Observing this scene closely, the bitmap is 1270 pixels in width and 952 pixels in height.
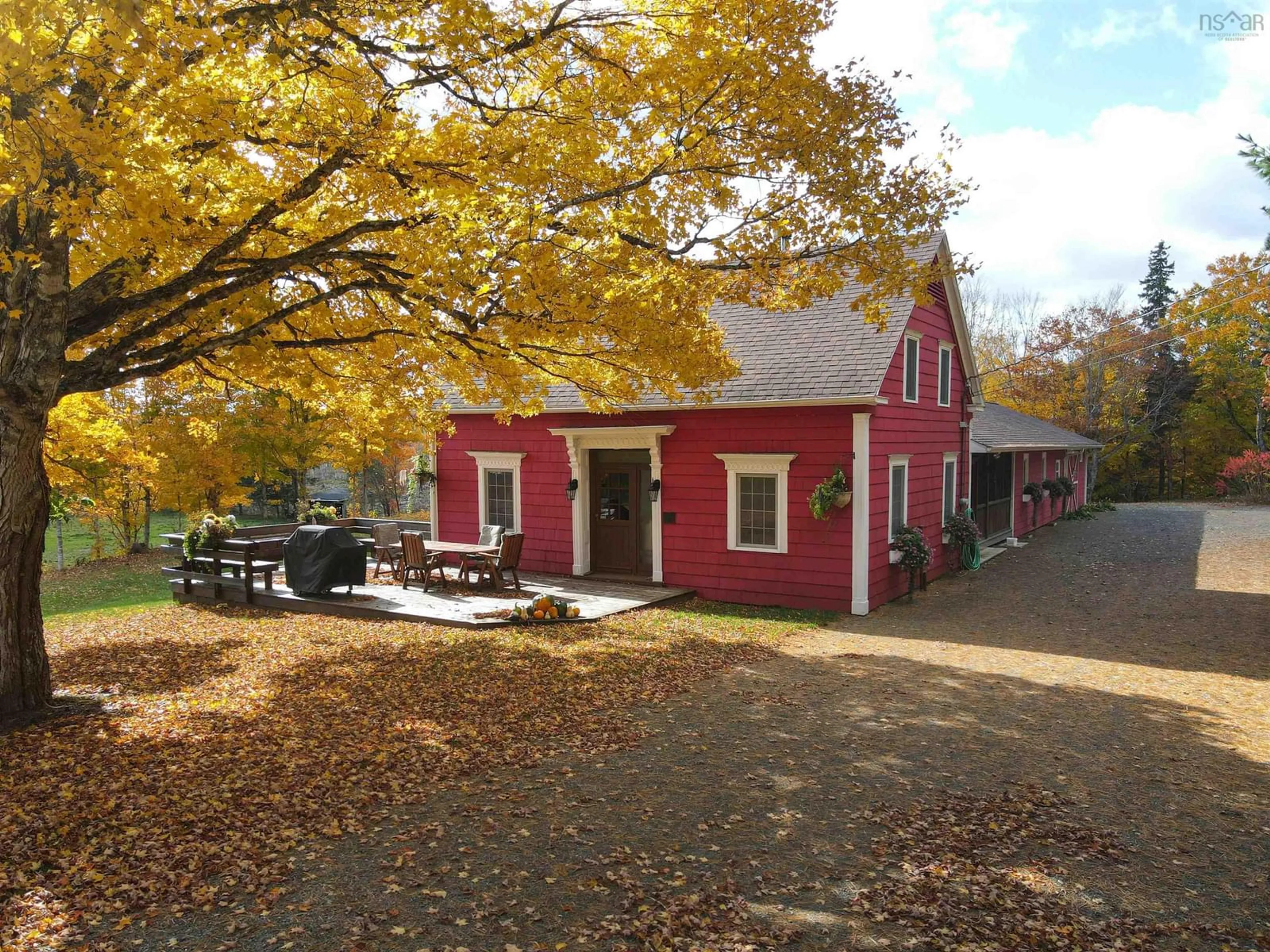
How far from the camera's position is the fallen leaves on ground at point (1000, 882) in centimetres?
376

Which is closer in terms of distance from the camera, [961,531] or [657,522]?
[657,522]

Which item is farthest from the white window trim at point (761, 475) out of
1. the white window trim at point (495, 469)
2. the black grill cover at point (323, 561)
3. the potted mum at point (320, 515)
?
the potted mum at point (320, 515)

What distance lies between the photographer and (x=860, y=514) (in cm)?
1264

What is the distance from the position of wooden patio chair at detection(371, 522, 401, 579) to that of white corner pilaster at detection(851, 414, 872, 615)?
8.19m

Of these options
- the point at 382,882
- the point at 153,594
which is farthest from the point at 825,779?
the point at 153,594

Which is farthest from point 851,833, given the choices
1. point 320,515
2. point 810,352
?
point 320,515

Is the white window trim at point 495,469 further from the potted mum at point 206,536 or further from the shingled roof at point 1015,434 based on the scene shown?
the shingled roof at point 1015,434

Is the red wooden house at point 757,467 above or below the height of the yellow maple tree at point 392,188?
below

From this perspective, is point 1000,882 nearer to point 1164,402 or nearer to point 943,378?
point 943,378

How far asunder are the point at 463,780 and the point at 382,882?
1.48m

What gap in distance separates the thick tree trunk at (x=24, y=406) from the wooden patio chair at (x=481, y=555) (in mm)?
7210

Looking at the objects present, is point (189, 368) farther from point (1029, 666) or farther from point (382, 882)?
point (1029, 666)

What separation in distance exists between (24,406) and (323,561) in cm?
650

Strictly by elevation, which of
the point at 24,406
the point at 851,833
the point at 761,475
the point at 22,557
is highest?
the point at 24,406
